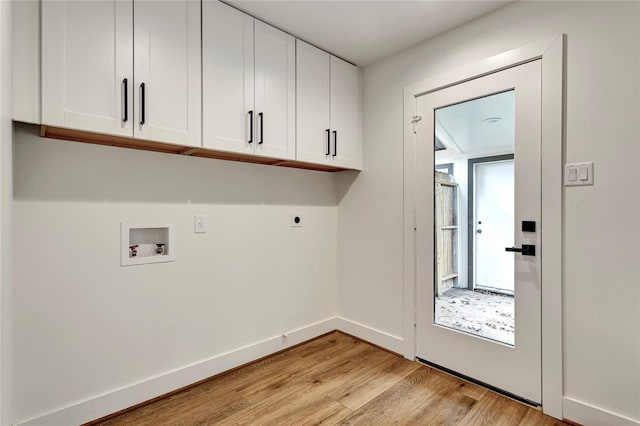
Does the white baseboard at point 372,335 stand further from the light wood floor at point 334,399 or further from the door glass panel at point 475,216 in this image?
the door glass panel at point 475,216

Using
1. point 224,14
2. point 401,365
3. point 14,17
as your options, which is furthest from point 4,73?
point 401,365

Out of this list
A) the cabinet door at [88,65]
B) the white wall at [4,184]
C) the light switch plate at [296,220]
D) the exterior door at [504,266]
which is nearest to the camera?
the white wall at [4,184]

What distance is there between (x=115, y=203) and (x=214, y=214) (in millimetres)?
631

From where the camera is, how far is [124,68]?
1.71 m

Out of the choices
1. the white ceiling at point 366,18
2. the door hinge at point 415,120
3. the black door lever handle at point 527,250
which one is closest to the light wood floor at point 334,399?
the black door lever handle at point 527,250

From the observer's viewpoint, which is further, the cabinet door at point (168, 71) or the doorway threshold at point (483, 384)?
the doorway threshold at point (483, 384)

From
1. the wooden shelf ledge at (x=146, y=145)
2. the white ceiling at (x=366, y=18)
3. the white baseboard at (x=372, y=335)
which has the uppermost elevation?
the white ceiling at (x=366, y=18)

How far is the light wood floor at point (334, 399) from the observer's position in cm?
188

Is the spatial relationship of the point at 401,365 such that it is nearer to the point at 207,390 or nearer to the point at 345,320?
the point at 345,320

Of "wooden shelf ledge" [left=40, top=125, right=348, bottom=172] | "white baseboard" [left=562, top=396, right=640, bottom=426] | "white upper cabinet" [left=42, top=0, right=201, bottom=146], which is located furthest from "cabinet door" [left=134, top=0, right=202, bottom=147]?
"white baseboard" [left=562, top=396, right=640, bottom=426]

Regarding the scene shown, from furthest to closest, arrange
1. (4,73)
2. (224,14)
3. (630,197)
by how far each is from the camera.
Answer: (224,14) < (630,197) < (4,73)

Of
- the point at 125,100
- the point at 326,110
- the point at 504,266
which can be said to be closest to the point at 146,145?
the point at 125,100

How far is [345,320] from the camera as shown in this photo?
10.5ft

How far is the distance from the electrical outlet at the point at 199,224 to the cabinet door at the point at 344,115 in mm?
1182
